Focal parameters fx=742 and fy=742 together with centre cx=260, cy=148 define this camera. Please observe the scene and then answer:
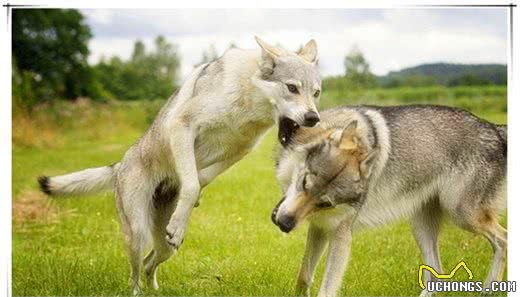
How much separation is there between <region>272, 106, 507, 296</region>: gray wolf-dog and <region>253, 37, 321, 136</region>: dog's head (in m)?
0.16

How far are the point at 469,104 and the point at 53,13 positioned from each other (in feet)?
14.4

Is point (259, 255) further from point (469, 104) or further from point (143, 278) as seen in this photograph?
point (469, 104)

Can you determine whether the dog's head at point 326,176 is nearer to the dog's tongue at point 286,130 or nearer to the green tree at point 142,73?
the dog's tongue at point 286,130

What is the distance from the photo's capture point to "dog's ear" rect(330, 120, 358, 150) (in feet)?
14.8

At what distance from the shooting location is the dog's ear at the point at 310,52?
204 inches

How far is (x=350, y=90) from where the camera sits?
7652mm

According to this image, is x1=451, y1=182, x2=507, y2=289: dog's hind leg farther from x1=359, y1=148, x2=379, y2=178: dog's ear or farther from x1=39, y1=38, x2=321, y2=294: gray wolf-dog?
x1=39, y1=38, x2=321, y2=294: gray wolf-dog

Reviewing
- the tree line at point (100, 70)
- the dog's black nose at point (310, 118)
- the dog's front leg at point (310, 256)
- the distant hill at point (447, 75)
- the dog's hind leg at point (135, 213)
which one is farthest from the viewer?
the tree line at point (100, 70)

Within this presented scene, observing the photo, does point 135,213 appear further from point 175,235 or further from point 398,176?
point 398,176

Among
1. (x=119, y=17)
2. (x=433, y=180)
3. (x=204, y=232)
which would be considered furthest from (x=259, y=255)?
(x=119, y=17)

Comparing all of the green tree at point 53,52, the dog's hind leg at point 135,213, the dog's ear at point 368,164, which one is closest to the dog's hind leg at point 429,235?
the dog's ear at point 368,164

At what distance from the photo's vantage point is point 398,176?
5.12 m

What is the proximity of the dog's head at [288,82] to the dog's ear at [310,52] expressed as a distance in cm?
2

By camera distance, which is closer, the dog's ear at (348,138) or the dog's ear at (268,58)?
the dog's ear at (348,138)
